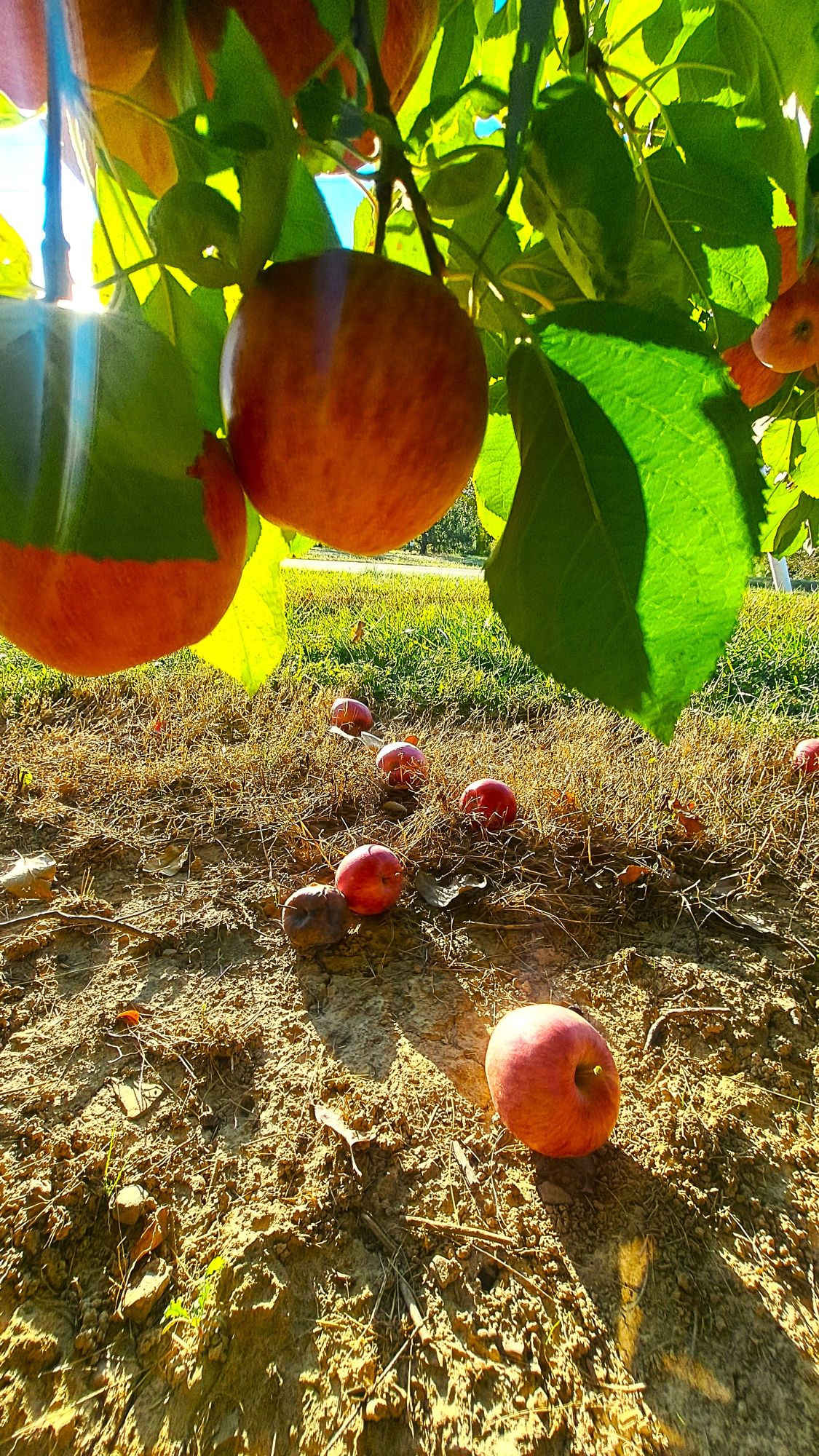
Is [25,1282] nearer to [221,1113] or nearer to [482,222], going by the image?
[221,1113]

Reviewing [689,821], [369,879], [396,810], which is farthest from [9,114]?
[689,821]

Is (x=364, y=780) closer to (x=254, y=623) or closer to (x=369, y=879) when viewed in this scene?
(x=369, y=879)

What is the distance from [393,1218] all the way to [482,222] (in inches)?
47.3

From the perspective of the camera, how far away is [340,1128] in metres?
1.20

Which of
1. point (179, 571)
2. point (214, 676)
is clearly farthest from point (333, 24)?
point (214, 676)

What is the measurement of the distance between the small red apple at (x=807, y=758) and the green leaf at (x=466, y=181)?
2.20 meters

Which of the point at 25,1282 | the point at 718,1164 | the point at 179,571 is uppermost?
the point at 179,571

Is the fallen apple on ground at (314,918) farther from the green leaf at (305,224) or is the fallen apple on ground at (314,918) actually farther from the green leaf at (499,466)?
the green leaf at (305,224)

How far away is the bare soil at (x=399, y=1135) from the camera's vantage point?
35.5 inches

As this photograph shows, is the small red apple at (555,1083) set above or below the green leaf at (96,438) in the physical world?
below

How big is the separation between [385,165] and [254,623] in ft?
0.69

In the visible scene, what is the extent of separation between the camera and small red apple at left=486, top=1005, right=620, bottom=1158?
1093 mm

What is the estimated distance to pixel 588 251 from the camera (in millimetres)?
290

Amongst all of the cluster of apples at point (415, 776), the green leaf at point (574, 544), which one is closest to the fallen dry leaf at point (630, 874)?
the cluster of apples at point (415, 776)
